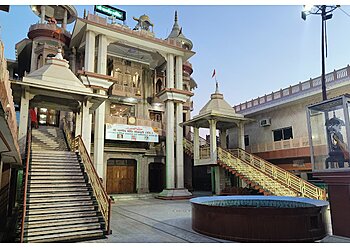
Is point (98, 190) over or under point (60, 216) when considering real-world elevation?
over

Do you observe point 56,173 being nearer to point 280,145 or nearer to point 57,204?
point 57,204

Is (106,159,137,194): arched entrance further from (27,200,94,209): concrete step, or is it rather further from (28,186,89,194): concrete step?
(27,200,94,209): concrete step

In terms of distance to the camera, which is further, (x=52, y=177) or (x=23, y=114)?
(x=23, y=114)

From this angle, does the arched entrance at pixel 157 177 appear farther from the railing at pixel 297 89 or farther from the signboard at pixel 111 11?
the signboard at pixel 111 11

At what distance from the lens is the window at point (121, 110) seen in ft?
65.3

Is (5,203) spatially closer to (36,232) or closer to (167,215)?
(36,232)

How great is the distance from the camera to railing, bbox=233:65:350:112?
14.3m

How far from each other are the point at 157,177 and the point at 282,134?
9423 millimetres

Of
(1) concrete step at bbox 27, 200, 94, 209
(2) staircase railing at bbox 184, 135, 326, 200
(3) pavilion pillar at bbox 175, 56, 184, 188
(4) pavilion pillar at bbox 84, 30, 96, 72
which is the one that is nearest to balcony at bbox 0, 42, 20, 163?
(1) concrete step at bbox 27, 200, 94, 209

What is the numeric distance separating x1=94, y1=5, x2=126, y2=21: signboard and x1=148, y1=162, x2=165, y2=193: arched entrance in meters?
10.9

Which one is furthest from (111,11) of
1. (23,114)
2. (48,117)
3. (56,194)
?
(56,194)

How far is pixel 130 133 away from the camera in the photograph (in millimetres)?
17594

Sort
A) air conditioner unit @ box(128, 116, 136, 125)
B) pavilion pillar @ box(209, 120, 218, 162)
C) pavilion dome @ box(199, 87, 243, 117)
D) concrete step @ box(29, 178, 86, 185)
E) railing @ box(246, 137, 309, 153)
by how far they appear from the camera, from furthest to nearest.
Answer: air conditioner unit @ box(128, 116, 136, 125)
pavilion dome @ box(199, 87, 243, 117)
pavilion pillar @ box(209, 120, 218, 162)
railing @ box(246, 137, 309, 153)
concrete step @ box(29, 178, 86, 185)

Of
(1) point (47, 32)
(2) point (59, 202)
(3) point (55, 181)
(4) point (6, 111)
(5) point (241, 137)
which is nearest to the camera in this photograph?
(4) point (6, 111)
